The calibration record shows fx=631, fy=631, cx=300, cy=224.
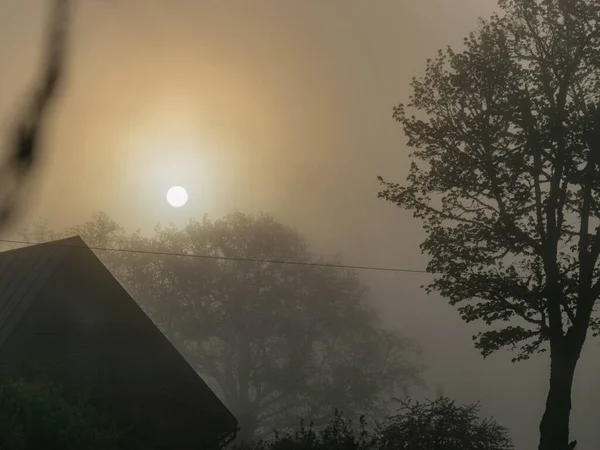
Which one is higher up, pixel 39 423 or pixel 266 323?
pixel 266 323

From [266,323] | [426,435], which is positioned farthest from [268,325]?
[426,435]

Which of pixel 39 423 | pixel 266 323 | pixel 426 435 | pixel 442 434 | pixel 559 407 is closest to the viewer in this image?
pixel 39 423

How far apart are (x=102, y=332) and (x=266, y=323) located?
1135 inches

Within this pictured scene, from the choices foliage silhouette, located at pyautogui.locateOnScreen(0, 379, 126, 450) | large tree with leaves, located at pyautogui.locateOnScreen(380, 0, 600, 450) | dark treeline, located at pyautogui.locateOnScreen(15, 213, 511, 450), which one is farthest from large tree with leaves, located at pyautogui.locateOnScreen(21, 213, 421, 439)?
foliage silhouette, located at pyautogui.locateOnScreen(0, 379, 126, 450)

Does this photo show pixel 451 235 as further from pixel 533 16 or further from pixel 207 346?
pixel 207 346

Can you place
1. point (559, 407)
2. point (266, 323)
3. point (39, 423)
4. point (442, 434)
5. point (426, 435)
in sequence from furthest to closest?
point (266, 323) < point (559, 407) < point (426, 435) < point (442, 434) < point (39, 423)

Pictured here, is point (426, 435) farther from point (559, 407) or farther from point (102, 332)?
point (102, 332)

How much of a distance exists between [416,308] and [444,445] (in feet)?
299

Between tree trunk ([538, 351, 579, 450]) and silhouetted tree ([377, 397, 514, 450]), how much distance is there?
5.48 ft

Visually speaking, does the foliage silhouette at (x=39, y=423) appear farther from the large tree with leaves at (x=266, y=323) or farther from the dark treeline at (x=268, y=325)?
the large tree with leaves at (x=266, y=323)

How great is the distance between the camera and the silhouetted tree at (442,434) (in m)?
15.5

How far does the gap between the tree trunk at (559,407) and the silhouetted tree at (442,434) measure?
167 cm

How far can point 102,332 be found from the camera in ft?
57.2

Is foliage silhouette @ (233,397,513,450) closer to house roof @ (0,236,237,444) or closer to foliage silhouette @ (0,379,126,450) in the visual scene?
A: house roof @ (0,236,237,444)
